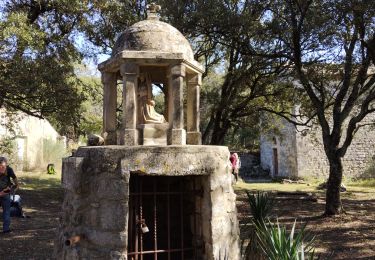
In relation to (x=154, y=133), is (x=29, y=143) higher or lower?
higher

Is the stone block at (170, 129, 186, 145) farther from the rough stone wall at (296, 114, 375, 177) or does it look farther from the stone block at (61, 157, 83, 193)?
the rough stone wall at (296, 114, 375, 177)

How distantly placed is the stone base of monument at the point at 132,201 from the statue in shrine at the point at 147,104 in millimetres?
868

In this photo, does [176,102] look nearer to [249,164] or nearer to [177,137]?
[177,137]

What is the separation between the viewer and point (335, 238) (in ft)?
29.0

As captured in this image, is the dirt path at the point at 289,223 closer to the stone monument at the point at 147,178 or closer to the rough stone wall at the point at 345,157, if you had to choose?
the stone monument at the point at 147,178

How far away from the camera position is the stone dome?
5234mm

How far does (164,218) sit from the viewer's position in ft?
19.3

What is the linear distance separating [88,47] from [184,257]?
36.2 ft

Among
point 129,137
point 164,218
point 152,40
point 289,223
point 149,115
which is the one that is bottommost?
point 289,223

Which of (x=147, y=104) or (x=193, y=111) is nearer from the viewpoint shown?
(x=147, y=104)

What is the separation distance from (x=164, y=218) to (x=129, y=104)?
6.06 ft

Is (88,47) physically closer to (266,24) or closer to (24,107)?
(24,107)

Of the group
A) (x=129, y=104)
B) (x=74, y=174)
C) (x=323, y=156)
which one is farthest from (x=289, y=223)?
(x=323, y=156)

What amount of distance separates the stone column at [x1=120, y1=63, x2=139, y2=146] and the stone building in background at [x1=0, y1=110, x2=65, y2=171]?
15.1 metres
